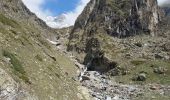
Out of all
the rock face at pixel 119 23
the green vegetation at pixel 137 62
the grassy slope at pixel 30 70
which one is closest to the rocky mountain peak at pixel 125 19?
the rock face at pixel 119 23

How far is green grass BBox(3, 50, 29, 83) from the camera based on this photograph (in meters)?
43.5

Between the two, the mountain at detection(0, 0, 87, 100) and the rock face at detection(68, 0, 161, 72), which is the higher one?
the rock face at detection(68, 0, 161, 72)

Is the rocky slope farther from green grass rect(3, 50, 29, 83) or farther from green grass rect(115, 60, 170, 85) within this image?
green grass rect(3, 50, 29, 83)

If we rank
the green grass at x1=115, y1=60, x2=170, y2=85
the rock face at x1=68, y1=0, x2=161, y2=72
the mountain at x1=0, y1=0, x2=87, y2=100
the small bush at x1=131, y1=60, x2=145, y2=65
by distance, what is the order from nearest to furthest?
the mountain at x1=0, y1=0, x2=87, y2=100, the green grass at x1=115, y1=60, x2=170, y2=85, the small bush at x1=131, y1=60, x2=145, y2=65, the rock face at x1=68, y1=0, x2=161, y2=72

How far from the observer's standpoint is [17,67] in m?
44.9

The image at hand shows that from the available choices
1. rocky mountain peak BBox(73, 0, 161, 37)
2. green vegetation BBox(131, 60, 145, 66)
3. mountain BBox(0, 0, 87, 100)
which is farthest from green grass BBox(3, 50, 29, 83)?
rocky mountain peak BBox(73, 0, 161, 37)

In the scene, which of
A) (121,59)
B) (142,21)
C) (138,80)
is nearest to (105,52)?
(121,59)

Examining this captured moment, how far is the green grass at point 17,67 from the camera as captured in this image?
143 feet

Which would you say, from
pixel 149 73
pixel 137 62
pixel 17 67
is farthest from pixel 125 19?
pixel 17 67

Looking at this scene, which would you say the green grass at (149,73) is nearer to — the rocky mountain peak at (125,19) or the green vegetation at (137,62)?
the green vegetation at (137,62)

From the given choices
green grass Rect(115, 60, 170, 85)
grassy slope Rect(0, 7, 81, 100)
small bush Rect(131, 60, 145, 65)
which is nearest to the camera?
grassy slope Rect(0, 7, 81, 100)

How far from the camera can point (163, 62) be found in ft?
424

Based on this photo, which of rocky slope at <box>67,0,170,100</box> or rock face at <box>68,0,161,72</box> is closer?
rocky slope at <box>67,0,170,100</box>

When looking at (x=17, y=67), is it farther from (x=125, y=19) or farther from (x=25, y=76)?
(x=125, y=19)
